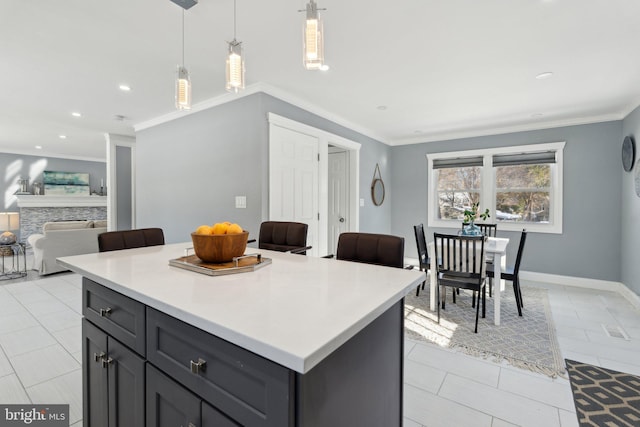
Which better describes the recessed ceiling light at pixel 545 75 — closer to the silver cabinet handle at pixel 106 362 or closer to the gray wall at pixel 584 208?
the gray wall at pixel 584 208

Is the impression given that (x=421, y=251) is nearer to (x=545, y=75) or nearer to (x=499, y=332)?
(x=499, y=332)

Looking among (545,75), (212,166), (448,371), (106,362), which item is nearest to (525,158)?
(545,75)

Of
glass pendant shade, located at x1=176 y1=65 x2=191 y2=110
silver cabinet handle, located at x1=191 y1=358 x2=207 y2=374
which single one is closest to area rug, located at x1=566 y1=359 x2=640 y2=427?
silver cabinet handle, located at x1=191 y1=358 x2=207 y2=374

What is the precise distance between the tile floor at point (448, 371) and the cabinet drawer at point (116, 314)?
0.88 m

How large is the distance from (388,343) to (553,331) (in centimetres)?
262

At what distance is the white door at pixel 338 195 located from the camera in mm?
4969

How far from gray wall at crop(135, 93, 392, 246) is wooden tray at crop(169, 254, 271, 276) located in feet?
6.06

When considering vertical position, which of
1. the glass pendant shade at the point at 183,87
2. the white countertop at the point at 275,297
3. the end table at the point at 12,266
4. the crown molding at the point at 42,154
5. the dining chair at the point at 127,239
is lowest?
the end table at the point at 12,266

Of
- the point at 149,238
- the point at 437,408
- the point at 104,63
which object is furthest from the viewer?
the point at 104,63

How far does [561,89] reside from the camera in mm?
3322

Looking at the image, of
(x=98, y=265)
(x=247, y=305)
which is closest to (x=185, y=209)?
(x=98, y=265)

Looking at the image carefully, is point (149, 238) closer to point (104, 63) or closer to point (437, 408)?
point (104, 63)

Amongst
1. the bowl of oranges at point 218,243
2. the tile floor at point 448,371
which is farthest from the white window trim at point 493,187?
the bowl of oranges at point 218,243

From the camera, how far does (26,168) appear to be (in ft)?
25.2
